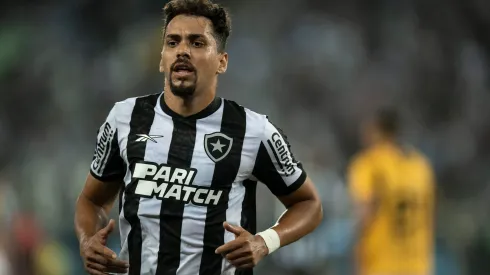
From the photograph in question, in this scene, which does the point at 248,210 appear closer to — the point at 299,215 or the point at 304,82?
the point at 299,215

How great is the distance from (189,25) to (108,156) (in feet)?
2.07

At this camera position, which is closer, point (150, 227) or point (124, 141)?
point (150, 227)

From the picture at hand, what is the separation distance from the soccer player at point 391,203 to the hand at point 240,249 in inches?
153

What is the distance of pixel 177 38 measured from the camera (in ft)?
11.8

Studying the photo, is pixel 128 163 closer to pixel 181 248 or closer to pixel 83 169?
pixel 181 248

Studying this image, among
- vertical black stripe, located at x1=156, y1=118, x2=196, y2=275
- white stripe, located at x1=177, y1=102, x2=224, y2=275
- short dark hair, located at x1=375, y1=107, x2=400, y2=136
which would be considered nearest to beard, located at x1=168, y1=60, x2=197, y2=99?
white stripe, located at x1=177, y1=102, x2=224, y2=275

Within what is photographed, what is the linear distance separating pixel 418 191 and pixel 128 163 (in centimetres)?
413

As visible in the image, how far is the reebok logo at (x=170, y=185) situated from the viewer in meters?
3.48

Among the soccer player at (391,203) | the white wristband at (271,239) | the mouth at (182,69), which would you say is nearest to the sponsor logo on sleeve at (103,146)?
the mouth at (182,69)

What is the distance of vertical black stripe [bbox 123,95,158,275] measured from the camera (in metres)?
3.52

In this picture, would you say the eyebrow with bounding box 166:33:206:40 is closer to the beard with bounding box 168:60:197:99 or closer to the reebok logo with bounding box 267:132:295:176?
the beard with bounding box 168:60:197:99

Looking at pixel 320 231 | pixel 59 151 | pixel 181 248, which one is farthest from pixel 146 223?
pixel 59 151

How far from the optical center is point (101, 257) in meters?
3.36

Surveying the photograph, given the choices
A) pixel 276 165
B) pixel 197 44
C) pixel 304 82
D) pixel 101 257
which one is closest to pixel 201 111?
pixel 197 44
